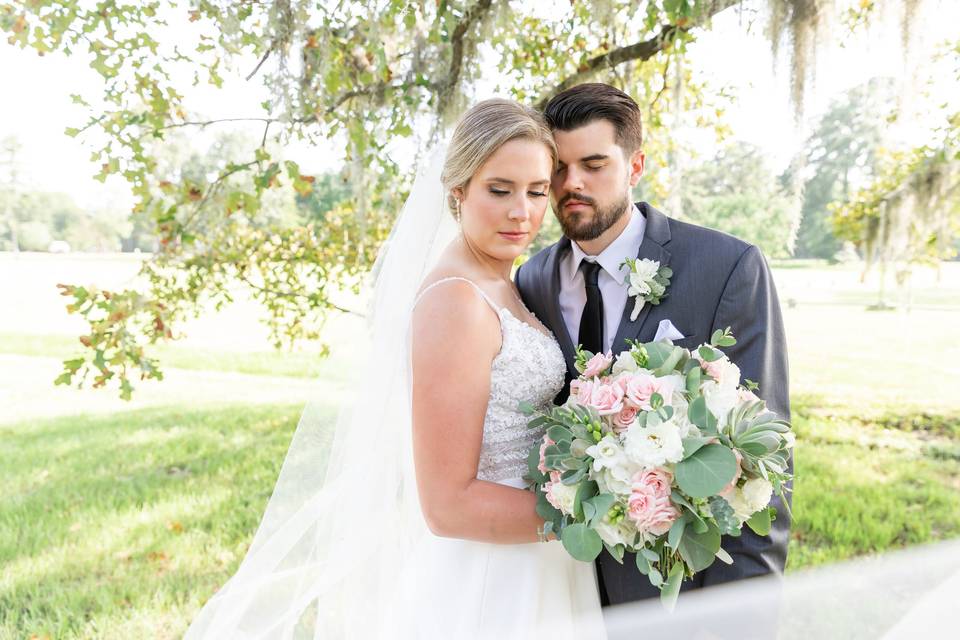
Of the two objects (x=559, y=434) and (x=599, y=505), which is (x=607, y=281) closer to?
(x=559, y=434)

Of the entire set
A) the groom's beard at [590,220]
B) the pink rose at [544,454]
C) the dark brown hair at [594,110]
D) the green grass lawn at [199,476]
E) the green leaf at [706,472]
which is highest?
the dark brown hair at [594,110]

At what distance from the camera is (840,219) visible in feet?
23.2

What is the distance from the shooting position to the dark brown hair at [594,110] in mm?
2406

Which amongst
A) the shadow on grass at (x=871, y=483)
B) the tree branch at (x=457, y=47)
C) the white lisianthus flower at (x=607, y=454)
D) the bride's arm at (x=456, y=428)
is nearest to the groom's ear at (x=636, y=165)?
the bride's arm at (x=456, y=428)

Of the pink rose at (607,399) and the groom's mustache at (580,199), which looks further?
the groom's mustache at (580,199)

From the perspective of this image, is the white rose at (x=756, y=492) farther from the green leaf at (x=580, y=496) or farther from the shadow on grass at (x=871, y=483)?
the shadow on grass at (x=871, y=483)

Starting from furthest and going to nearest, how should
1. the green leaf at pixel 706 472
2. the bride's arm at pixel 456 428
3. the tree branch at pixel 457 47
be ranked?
the tree branch at pixel 457 47 → the bride's arm at pixel 456 428 → the green leaf at pixel 706 472

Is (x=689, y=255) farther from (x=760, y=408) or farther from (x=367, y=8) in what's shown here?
(x=367, y=8)

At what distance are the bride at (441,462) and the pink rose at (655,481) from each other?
483 mm

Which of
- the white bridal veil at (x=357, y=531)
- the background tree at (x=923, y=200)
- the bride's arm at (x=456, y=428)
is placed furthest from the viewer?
the background tree at (x=923, y=200)

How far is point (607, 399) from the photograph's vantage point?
1.71 m

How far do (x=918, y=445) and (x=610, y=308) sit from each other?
7022mm

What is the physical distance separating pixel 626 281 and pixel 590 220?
0.30 meters

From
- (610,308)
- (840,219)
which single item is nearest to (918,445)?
(840,219)
